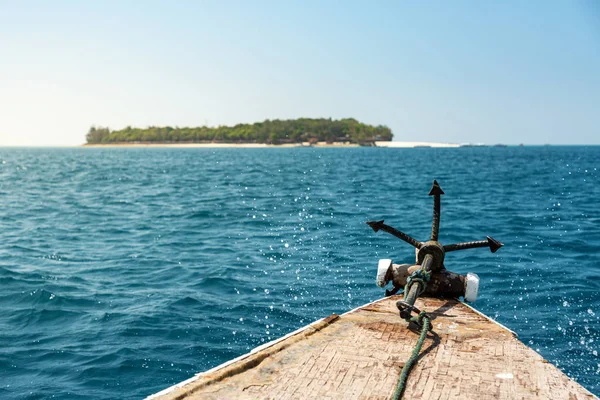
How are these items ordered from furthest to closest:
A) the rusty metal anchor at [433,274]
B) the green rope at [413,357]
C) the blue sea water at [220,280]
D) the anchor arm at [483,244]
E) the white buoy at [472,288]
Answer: the blue sea water at [220,280]
the anchor arm at [483,244]
the white buoy at [472,288]
the rusty metal anchor at [433,274]
the green rope at [413,357]

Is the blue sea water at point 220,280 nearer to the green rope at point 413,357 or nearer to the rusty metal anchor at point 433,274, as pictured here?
the rusty metal anchor at point 433,274

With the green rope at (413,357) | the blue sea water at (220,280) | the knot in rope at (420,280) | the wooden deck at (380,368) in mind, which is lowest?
the blue sea water at (220,280)

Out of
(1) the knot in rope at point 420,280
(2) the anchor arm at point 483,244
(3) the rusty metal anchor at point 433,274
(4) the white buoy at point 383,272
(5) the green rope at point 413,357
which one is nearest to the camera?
(5) the green rope at point 413,357

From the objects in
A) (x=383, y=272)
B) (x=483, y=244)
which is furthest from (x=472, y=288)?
(x=383, y=272)

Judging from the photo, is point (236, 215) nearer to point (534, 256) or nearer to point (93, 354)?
point (534, 256)

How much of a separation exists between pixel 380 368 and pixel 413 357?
0.35 metres

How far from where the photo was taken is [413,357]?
16.7ft

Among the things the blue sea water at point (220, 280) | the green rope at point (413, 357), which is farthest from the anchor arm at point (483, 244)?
the blue sea water at point (220, 280)

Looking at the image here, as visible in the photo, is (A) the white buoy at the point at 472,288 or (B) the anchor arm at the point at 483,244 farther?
(B) the anchor arm at the point at 483,244

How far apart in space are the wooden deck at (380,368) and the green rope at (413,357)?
0.07 meters

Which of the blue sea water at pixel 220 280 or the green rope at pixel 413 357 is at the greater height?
the green rope at pixel 413 357

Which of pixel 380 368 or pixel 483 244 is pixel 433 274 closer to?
pixel 483 244

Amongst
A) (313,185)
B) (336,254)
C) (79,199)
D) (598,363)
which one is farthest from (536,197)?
Result: (79,199)

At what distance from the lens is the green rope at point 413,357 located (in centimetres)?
445
